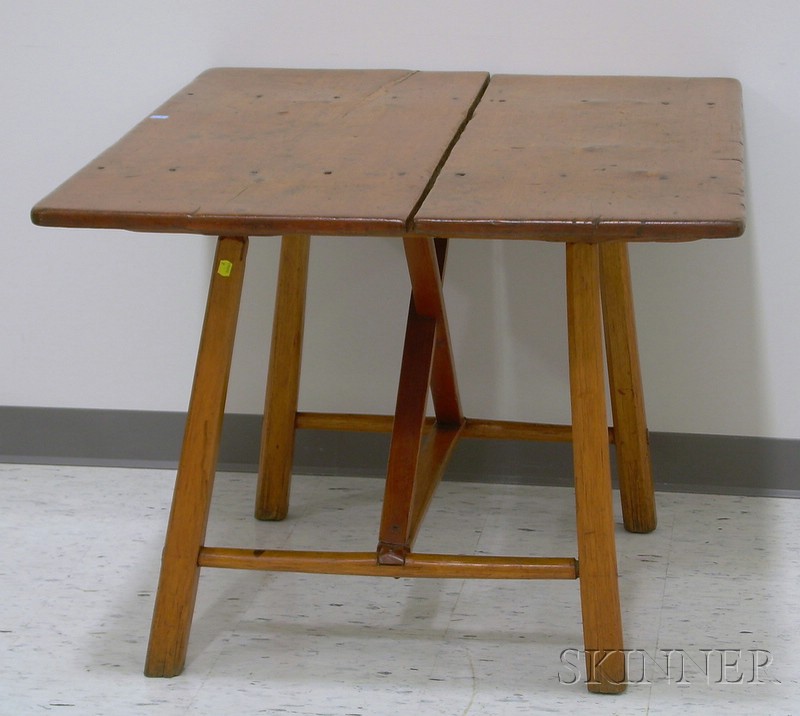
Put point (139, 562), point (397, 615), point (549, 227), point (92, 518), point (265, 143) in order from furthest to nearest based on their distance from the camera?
1. point (92, 518)
2. point (139, 562)
3. point (397, 615)
4. point (265, 143)
5. point (549, 227)

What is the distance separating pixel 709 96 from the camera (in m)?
2.15

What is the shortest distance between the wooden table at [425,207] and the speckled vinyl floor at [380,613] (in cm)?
9

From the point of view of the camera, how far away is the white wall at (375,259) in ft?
7.72

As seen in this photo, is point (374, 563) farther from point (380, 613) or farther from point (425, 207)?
point (425, 207)

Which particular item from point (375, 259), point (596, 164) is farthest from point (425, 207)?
point (375, 259)

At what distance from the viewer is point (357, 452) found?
267 centimetres

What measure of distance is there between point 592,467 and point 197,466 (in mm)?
563

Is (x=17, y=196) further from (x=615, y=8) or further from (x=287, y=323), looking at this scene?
(x=615, y=8)

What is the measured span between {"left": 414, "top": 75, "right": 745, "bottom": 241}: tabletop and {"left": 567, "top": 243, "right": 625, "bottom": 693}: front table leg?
0.43ft

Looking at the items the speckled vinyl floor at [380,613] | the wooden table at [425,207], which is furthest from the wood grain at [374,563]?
the speckled vinyl floor at [380,613]

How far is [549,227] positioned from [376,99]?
0.73 m

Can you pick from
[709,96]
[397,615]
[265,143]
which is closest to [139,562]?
[397,615]

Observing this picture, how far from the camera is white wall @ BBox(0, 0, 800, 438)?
235 cm

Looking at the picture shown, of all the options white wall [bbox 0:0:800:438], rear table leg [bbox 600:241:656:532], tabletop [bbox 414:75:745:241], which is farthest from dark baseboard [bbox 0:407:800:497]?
tabletop [bbox 414:75:745:241]
